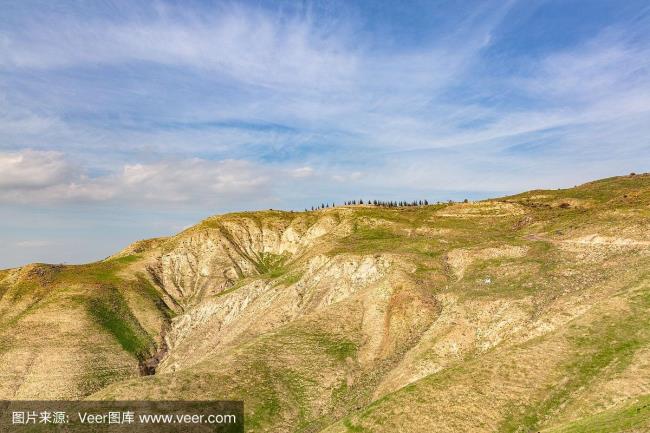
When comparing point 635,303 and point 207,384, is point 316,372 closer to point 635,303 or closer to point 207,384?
point 207,384

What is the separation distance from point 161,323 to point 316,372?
75.0 m

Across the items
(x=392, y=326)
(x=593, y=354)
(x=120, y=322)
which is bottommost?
(x=120, y=322)

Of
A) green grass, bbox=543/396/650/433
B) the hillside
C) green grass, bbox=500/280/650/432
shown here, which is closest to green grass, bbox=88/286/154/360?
the hillside

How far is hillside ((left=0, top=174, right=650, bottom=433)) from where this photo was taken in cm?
3888

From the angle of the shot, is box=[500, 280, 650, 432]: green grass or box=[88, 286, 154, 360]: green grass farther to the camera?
box=[88, 286, 154, 360]: green grass

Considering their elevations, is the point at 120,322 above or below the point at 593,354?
below

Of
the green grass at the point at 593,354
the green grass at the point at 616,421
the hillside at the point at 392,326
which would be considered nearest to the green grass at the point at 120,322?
the hillside at the point at 392,326

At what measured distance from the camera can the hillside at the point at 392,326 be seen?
128 feet

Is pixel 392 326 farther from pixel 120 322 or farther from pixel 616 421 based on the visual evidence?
pixel 120 322

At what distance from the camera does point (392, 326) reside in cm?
6450

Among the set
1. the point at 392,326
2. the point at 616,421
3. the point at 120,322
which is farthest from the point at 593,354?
the point at 120,322

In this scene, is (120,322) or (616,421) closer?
(616,421)

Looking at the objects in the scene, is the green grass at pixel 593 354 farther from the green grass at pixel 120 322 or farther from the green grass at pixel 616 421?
the green grass at pixel 120 322

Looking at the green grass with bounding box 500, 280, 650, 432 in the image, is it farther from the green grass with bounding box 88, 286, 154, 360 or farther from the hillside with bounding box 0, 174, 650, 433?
the green grass with bounding box 88, 286, 154, 360
